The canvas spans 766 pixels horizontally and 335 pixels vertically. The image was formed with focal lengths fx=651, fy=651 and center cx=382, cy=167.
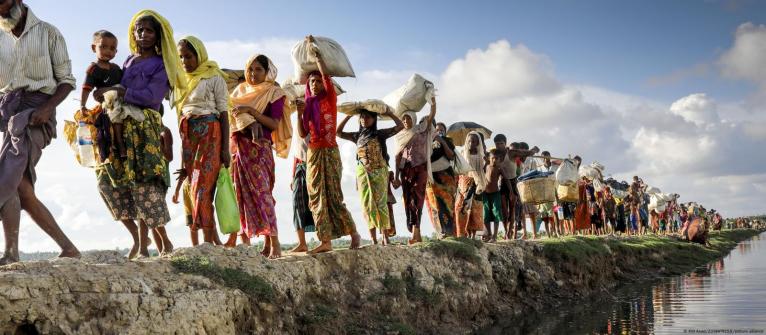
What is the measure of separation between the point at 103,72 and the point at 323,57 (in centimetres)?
199

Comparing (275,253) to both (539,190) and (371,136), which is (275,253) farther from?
(539,190)

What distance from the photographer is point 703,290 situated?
34.6ft

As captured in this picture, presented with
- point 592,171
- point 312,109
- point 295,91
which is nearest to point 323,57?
point 312,109

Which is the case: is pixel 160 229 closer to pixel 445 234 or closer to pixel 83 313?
pixel 83 313

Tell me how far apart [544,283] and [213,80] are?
599 centimetres

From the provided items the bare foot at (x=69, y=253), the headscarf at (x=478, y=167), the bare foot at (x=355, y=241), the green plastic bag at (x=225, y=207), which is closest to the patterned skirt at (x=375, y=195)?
the bare foot at (x=355, y=241)

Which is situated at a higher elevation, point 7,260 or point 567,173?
point 567,173

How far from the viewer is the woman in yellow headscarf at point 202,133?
5582 millimetres

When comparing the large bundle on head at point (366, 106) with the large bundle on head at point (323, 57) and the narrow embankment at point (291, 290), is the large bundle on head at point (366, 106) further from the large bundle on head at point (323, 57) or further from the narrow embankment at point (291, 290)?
the narrow embankment at point (291, 290)

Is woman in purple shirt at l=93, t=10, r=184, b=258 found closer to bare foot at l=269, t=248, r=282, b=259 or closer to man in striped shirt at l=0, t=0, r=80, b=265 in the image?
man in striped shirt at l=0, t=0, r=80, b=265

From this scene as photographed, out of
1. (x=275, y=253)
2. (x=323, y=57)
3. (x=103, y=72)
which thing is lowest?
(x=275, y=253)

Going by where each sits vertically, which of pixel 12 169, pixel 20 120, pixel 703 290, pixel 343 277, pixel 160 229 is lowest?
pixel 703 290

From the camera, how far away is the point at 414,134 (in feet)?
28.5

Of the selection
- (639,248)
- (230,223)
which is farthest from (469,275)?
(639,248)
